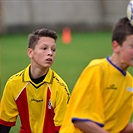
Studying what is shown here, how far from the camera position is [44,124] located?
8.01 m

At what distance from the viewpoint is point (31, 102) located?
803 cm

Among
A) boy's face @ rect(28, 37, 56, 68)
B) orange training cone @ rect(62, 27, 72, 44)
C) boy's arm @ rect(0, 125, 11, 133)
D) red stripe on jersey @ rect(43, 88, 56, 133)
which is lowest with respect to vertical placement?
orange training cone @ rect(62, 27, 72, 44)

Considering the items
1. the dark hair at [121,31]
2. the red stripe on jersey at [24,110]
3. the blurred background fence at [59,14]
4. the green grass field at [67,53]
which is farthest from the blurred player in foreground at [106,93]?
the blurred background fence at [59,14]

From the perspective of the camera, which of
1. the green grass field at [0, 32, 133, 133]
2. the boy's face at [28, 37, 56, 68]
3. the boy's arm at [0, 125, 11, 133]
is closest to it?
the boy's face at [28, 37, 56, 68]

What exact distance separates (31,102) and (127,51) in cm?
220

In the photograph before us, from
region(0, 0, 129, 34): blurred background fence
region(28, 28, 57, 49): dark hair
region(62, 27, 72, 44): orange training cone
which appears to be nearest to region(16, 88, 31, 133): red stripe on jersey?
region(28, 28, 57, 49): dark hair

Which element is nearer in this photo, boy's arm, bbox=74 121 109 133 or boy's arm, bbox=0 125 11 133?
boy's arm, bbox=74 121 109 133

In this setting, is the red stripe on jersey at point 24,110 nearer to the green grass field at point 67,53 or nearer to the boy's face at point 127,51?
the boy's face at point 127,51

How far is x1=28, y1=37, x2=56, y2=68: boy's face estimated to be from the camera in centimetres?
Answer: 787

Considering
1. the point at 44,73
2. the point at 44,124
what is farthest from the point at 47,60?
the point at 44,124

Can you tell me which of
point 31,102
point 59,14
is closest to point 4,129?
point 31,102

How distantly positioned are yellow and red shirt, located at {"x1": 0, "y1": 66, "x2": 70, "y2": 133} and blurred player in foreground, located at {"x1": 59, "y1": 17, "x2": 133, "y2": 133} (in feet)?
5.17

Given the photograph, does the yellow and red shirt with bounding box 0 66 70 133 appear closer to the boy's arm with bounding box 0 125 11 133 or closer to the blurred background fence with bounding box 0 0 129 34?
the boy's arm with bounding box 0 125 11 133

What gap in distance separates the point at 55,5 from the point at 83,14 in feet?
5.06
